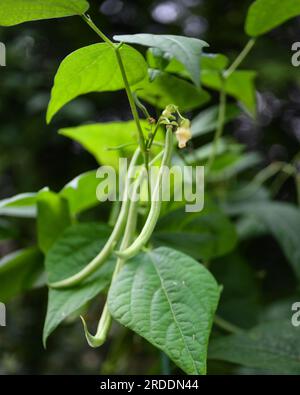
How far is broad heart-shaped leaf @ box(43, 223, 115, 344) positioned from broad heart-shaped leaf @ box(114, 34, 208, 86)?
172 millimetres

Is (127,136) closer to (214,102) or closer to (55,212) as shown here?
(55,212)

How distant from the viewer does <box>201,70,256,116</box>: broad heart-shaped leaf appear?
0.54 metres

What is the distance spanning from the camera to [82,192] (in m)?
0.52

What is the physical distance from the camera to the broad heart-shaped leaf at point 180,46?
305mm

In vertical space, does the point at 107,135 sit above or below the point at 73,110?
above

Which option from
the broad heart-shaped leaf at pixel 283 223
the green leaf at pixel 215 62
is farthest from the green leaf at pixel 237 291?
the green leaf at pixel 215 62

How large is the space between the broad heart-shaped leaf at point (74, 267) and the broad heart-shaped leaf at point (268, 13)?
9.3 inches

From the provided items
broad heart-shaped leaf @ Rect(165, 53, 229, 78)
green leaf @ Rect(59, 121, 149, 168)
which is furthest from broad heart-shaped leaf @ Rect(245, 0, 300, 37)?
green leaf @ Rect(59, 121, 149, 168)

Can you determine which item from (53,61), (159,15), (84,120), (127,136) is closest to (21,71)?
(53,61)

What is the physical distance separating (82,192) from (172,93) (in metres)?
0.13

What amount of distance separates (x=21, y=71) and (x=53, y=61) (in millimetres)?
72

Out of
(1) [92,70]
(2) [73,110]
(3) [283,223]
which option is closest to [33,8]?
(1) [92,70]

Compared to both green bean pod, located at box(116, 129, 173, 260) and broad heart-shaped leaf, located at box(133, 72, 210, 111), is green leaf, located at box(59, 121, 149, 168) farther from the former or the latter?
green bean pod, located at box(116, 129, 173, 260)

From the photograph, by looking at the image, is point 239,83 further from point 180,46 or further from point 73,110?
point 73,110
